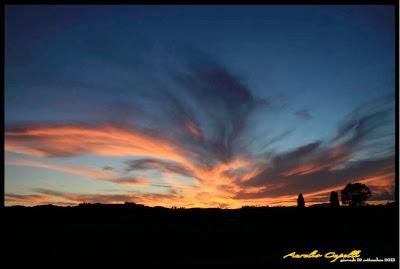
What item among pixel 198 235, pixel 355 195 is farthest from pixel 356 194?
pixel 198 235

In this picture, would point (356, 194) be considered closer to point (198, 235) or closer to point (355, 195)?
point (355, 195)

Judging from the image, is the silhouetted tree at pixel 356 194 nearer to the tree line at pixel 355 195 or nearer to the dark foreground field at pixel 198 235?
the tree line at pixel 355 195

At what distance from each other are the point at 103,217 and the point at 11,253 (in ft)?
42.8

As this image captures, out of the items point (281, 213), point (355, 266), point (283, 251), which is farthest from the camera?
point (281, 213)

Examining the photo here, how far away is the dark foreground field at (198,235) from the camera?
20.1m

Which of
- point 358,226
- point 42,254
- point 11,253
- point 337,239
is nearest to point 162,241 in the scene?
point 42,254

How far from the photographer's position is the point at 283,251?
20734 millimetres

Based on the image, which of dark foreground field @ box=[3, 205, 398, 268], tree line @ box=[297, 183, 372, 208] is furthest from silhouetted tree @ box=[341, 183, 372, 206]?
dark foreground field @ box=[3, 205, 398, 268]

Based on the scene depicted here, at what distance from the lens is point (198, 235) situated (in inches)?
987

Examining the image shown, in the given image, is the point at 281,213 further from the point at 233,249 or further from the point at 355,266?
the point at 355,266

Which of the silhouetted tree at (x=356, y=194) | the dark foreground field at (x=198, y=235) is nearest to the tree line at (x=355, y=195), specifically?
the silhouetted tree at (x=356, y=194)

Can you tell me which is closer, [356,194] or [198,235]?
[198,235]
